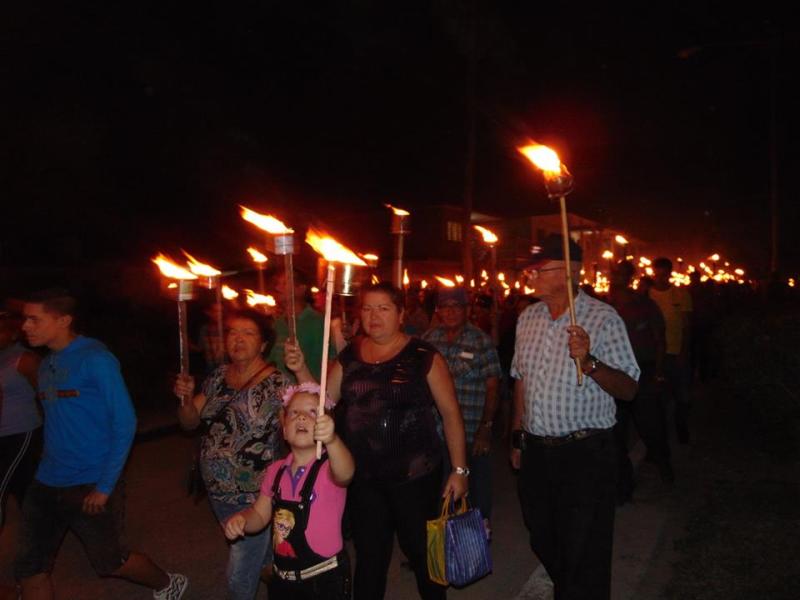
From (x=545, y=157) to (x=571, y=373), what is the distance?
3.82ft

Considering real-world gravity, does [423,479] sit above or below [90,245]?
below

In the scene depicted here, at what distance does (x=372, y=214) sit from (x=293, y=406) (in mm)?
33566

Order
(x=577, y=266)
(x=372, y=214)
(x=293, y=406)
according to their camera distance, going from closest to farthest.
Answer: (x=293, y=406) → (x=577, y=266) → (x=372, y=214)

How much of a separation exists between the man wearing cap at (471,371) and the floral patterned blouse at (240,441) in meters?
1.76

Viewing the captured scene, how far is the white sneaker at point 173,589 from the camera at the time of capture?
14.8 ft

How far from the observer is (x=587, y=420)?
3.94m

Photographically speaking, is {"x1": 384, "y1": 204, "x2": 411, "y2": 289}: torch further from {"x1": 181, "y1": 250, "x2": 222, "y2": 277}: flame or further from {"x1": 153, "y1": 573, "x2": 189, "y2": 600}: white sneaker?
{"x1": 153, "y1": 573, "x2": 189, "y2": 600}: white sneaker

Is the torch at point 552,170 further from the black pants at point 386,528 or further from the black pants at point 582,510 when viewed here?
the black pants at point 386,528

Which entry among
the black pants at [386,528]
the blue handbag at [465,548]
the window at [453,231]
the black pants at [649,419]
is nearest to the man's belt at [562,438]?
the blue handbag at [465,548]

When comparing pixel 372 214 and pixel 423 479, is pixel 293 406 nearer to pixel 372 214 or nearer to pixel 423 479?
pixel 423 479

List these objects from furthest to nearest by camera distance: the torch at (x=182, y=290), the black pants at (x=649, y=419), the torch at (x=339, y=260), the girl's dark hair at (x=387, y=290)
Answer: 1. the black pants at (x=649, y=419)
2. the girl's dark hair at (x=387, y=290)
3. the torch at (x=182, y=290)
4. the torch at (x=339, y=260)

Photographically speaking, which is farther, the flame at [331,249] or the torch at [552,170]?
the torch at [552,170]

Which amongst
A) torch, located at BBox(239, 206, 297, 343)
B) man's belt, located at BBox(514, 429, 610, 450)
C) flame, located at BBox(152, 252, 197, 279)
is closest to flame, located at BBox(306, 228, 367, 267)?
torch, located at BBox(239, 206, 297, 343)

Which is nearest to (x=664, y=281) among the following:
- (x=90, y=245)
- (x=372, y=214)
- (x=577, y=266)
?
(x=577, y=266)
